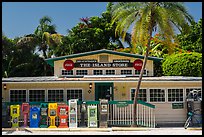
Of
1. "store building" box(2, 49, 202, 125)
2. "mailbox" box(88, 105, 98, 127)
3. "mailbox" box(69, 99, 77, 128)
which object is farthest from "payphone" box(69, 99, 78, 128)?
"store building" box(2, 49, 202, 125)

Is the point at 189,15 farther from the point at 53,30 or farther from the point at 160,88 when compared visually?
the point at 53,30

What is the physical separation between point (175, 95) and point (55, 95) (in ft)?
21.1

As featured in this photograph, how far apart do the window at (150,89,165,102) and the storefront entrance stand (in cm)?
219

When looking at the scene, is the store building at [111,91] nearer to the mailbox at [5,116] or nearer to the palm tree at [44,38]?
the mailbox at [5,116]

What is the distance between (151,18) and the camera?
15188 millimetres

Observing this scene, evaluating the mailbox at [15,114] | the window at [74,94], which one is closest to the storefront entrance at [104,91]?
the window at [74,94]

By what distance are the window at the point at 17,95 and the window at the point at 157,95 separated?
6861mm

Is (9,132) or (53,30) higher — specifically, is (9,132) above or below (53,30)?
below

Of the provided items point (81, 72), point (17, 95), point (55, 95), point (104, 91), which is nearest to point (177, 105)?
point (104, 91)

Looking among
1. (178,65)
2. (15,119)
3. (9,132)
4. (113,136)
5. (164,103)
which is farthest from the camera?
(178,65)

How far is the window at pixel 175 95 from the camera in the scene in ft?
59.3

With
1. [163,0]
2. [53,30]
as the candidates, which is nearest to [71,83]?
[163,0]

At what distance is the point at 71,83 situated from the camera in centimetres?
1808

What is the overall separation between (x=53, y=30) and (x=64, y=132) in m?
24.2
